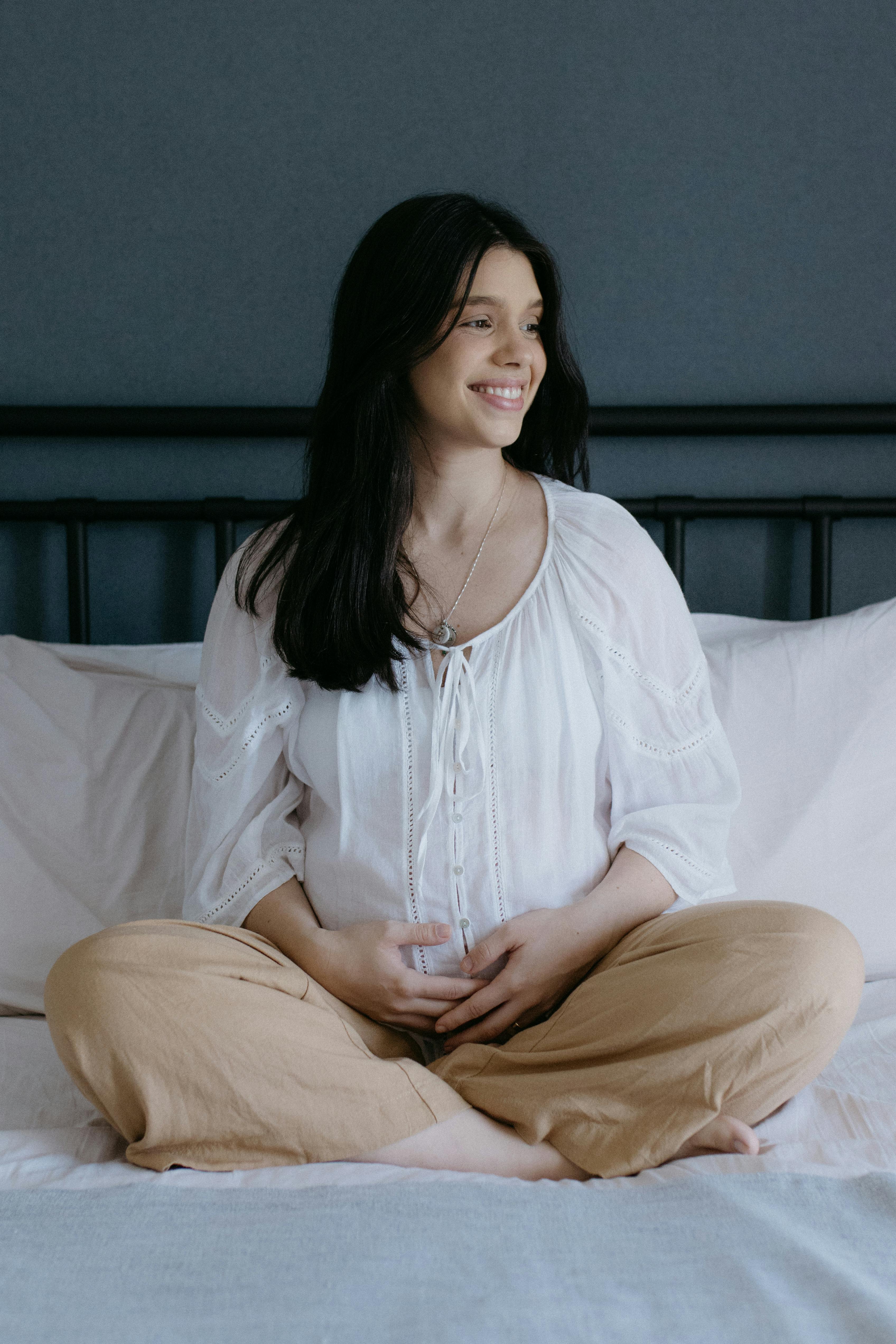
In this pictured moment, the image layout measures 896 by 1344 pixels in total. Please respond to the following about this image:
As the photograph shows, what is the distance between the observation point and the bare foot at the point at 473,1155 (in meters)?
0.89

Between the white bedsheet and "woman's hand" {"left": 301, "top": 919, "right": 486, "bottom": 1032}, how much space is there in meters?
0.19

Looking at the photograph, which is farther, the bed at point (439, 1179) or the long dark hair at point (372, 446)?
the long dark hair at point (372, 446)

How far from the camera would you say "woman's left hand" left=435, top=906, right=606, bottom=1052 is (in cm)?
103

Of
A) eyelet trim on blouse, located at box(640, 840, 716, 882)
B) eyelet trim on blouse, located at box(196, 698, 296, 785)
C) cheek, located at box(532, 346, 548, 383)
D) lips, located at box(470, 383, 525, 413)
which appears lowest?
eyelet trim on blouse, located at box(640, 840, 716, 882)

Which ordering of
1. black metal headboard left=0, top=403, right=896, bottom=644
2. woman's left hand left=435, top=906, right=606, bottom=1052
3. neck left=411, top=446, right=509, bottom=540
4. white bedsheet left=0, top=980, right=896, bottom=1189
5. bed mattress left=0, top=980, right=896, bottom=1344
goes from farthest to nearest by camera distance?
black metal headboard left=0, top=403, right=896, bottom=644 → neck left=411, top=446, right=509, bottom=540 → woman's left hand left=435, top=906, right=606, bottom=1052 → white bedsheet left=0, top=980, right=896, bottom=1189 → bed mattress left=0, top=980, right=896, bottom=1344

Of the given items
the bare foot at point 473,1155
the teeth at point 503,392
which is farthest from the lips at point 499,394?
the bare foot at point 473,1155

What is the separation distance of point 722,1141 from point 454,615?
55 cm

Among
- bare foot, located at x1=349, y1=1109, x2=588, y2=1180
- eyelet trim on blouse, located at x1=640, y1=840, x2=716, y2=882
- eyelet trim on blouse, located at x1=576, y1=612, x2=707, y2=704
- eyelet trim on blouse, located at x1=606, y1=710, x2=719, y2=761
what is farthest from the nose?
bare foot, located at x1=349, y1=1109, x2=588, y2=1180

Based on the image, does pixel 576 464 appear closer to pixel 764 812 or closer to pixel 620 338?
pixel 620 338

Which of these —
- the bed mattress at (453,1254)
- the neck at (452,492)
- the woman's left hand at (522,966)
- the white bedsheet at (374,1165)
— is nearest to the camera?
→ the bed mattress at (453,1254)

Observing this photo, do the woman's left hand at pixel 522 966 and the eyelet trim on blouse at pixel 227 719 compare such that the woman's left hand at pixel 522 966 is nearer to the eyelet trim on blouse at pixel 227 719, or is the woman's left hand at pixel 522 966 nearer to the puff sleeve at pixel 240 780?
the puff sleeve at pixel 240 780

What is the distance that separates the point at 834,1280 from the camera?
0.61 meters

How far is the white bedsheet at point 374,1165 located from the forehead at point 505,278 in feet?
2.61

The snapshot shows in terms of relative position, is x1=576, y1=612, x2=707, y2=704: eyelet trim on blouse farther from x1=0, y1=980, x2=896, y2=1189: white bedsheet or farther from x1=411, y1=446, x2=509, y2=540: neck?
x1=0, y1=980, x2=896, y2=1189: white bedsheet
